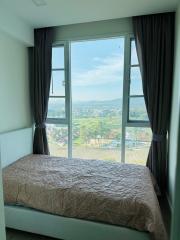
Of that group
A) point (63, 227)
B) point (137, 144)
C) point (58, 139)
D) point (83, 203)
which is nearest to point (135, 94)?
point (137, 144)

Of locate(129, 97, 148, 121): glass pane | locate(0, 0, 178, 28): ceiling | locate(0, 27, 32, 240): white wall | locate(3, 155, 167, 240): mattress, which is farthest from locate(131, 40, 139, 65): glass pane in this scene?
locate(0, 27, 32, 240): white wall

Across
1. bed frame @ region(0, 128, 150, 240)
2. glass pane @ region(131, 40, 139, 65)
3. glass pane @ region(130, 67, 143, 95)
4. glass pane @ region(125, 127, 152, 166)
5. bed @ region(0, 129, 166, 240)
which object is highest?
glass pane @ region(131, 40, 139, 65)

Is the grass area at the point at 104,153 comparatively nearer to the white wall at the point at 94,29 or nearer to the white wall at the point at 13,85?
the white wall at the point at 13,85

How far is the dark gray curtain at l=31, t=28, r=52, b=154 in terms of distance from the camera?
3.34 m

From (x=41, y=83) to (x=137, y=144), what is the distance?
2.02m

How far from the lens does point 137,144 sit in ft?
10.7

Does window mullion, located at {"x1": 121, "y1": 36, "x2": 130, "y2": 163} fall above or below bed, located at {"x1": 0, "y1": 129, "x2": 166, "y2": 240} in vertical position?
above

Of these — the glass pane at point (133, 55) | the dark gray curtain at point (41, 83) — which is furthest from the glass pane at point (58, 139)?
the glass pane at point (133, 55)

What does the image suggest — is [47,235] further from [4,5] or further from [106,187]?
[4,5]

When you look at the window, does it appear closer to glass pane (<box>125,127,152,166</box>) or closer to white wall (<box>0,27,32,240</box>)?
glass pane (<box>125,127,152,166</box>)

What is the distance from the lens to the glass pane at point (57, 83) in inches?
139

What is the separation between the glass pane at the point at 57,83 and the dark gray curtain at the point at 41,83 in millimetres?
166

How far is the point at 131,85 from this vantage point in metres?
3.18

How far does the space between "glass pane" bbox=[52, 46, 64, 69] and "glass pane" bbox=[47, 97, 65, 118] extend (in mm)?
623
